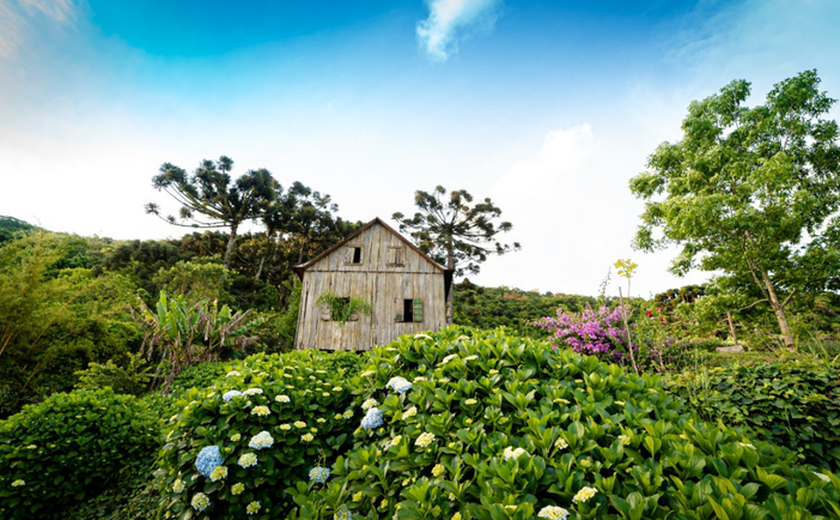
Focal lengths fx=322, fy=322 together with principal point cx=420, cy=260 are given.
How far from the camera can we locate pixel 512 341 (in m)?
2.91

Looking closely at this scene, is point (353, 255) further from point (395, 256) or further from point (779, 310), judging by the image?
point (779, 310)

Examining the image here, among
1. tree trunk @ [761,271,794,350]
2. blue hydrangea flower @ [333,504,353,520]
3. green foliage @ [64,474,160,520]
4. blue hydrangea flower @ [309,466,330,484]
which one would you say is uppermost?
tree trunk @ [761,271,794,350]

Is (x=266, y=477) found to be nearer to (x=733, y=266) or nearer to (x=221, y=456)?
(x=221, y=456)

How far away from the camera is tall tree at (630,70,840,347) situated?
12.6 metres

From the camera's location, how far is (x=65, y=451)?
3.80m

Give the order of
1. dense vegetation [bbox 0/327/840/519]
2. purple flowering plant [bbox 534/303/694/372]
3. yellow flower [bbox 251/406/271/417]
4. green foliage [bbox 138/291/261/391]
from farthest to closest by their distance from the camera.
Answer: green foliage [bbox 138/291/261/391], purple flowering plant [bbox 534/303/694/372], yellow flower [bbox 251/406/271/417], dense vegetation [bbox 0/327/840/519]

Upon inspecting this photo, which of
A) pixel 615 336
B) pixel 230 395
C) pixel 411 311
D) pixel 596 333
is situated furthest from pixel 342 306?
pixel 230 395

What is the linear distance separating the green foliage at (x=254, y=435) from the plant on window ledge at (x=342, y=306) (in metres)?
11.4

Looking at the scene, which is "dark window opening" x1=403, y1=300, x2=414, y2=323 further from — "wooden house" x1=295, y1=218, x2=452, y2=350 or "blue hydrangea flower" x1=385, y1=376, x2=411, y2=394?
"blue hydrangea flower" x1=385, y1=376, x2=411, y2=394

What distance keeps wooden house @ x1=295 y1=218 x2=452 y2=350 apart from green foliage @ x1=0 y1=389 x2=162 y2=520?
30.7ft

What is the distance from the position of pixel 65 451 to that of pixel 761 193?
2140cm

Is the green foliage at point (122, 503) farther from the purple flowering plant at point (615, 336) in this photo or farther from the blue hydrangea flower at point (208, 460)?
the purple flowering plant at point (615, 336)

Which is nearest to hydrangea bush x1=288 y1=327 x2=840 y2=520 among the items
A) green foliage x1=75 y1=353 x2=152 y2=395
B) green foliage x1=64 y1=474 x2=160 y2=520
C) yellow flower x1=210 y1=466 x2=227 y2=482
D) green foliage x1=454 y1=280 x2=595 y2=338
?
yellow flower x1=210 y1=466 x2=227 y2=482

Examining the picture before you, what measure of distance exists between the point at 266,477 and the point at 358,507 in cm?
83
